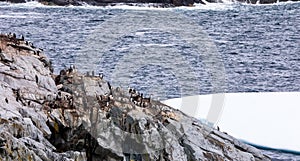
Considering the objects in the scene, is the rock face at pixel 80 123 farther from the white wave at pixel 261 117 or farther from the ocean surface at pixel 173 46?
the ocean surface at pixel 173 46

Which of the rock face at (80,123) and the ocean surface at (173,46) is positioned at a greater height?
the rock face at (80,123)

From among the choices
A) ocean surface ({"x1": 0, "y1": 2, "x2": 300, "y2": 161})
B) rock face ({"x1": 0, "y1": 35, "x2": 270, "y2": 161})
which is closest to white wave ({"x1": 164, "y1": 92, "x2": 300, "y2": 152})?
ocean surface ({"x1": 0, "y1": 2, "x2": 300, "y2": 161})

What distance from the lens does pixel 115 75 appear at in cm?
2025

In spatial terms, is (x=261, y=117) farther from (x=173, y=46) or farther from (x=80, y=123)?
(x=173, y=46)

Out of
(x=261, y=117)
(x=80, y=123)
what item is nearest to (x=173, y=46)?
(x=261, y=117)

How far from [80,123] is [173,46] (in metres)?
20.8

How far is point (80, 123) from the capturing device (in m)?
9.20

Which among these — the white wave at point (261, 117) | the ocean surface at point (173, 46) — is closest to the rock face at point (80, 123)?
the white wave at point (261, 117)

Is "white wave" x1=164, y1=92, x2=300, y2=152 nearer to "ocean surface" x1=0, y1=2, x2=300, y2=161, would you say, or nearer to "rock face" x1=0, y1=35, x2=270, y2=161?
"ocean surface" x1=0, y1=2, x2=300, y2=161

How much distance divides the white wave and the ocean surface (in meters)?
0.83

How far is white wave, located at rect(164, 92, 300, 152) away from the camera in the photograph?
13234 mm

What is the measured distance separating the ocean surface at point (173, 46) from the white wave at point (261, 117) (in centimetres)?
83

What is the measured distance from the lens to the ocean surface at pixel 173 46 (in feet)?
68.5

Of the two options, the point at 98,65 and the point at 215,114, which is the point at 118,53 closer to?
the point at 98,65
